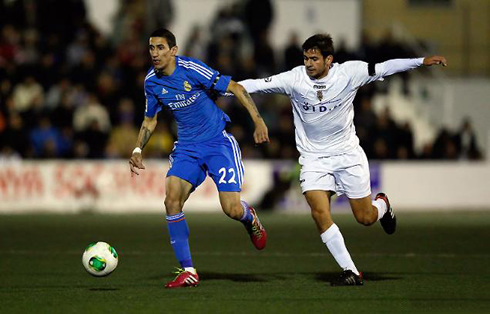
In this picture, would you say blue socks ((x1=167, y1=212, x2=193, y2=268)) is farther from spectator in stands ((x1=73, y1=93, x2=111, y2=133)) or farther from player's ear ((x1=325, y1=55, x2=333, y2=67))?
spectator in stands ((x1=73, y1=93, x2=111, y2=133))

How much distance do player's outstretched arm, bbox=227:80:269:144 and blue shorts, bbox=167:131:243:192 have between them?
0.56 meters

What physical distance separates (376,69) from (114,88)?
12.1m

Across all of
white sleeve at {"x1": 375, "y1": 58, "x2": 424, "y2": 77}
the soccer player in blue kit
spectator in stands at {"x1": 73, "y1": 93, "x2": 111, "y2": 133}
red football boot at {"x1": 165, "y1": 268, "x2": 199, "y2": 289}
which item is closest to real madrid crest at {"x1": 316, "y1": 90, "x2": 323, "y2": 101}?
white sleeve at {"x1": 375, "y1": 58, "x2": 424, "y2": 77}

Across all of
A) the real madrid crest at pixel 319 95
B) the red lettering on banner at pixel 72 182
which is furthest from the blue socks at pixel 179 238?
the red lettering on banner at pixel 72 182

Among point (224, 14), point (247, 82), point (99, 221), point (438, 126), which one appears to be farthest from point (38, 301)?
point (438, 126)

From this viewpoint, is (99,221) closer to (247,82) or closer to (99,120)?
(99,120)

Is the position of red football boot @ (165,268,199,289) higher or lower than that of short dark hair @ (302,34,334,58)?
lower

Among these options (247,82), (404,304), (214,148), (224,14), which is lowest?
(404,304)

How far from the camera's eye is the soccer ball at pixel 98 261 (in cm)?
922

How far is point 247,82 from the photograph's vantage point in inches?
382

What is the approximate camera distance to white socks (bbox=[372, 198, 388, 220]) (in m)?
10.2

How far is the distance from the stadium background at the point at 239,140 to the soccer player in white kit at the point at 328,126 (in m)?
0.65

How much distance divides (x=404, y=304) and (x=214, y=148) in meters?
2.49

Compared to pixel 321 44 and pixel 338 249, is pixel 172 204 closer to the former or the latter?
pixel 338 249
